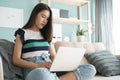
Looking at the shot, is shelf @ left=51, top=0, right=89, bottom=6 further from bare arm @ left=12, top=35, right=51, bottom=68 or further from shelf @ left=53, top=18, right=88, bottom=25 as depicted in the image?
bare arm @ left=12, top=35, right=51, bottom=68

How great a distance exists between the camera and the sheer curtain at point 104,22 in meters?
3.21

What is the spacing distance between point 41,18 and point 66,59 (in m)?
0.44

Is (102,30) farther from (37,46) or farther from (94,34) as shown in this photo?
(37,46)

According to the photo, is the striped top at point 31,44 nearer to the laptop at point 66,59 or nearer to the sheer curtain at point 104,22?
the laptop at point 66,59

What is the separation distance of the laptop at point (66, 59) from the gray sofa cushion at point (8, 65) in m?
0.32

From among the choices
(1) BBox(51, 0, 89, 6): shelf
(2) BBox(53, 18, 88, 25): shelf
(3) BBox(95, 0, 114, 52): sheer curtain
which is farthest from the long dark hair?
(3) BBox(95, 0, 114, 52): sheer curtain

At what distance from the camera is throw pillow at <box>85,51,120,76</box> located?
6.53ft

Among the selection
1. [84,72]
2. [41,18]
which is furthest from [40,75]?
[41,18]

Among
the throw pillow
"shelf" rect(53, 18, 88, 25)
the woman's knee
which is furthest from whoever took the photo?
"shelf" rect(53, 18, 88, 25)

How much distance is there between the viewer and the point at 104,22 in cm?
329

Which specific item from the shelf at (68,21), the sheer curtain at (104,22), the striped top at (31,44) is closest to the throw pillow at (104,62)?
the striped top at (31,44)

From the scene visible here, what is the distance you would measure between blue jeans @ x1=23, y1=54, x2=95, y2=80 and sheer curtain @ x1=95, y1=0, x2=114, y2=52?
1852 millimetres

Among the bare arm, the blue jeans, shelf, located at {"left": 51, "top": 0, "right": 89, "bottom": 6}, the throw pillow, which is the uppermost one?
shelf, located at {"left": 51, "top": 0, "right": 89, "bottom": 6}

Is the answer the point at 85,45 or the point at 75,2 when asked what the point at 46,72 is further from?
the point at 75,2
